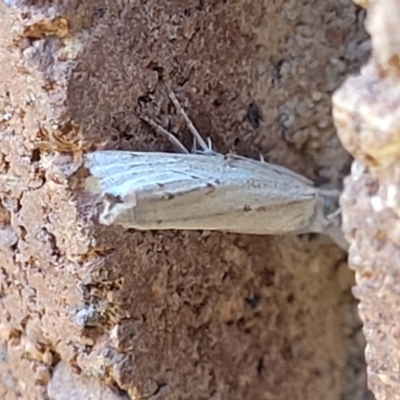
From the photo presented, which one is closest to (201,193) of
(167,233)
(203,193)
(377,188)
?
(203,193)

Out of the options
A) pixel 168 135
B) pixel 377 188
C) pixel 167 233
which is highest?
pixel 377 188

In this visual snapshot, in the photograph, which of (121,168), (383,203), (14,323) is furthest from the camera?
(14,323)

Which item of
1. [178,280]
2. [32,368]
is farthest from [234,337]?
[32,368]

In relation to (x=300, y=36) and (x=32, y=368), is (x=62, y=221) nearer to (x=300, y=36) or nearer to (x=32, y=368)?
(x=32, y=368)

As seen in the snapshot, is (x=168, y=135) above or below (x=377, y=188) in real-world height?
below

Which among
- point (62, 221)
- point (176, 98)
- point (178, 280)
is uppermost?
point (176, 98)

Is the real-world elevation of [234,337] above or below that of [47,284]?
below

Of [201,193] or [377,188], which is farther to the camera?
[201,193]

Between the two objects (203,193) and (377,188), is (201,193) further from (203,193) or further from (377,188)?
(377,188)
